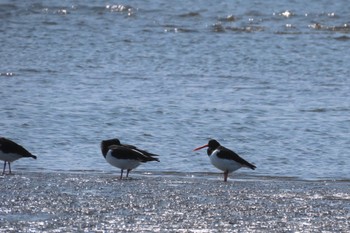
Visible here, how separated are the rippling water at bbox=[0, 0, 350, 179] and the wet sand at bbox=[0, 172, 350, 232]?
1427 millimetres

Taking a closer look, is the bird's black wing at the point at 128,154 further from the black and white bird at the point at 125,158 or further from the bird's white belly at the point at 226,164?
the bird's white belly at the point at 226,164

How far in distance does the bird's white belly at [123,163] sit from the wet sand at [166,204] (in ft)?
0.61

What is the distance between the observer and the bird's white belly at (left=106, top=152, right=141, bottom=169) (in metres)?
12.9

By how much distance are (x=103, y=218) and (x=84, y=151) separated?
518 centimetres

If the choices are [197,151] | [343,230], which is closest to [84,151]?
[197,151]

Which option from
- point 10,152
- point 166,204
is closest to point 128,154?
point 10,152

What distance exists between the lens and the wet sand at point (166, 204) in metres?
9.40

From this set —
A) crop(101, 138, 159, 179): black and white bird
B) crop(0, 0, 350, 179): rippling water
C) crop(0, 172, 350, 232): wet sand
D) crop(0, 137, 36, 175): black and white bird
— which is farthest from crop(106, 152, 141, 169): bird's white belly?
crop(0, 137, 36, 175): black and white bird

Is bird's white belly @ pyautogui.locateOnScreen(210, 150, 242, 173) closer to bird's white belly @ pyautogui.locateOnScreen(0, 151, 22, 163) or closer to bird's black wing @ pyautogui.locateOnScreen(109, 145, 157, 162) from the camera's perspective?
bird's black wing @ pyautogui.locateOnScreen(109, 145, 157, 162)

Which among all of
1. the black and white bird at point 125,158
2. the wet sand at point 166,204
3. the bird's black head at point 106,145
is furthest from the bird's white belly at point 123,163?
the bird's black head at point 106,145

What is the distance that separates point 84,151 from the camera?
1480 cm

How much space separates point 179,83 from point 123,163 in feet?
28.5

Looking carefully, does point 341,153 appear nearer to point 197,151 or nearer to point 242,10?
point 197,151

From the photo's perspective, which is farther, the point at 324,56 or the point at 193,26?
the point at 193,26
